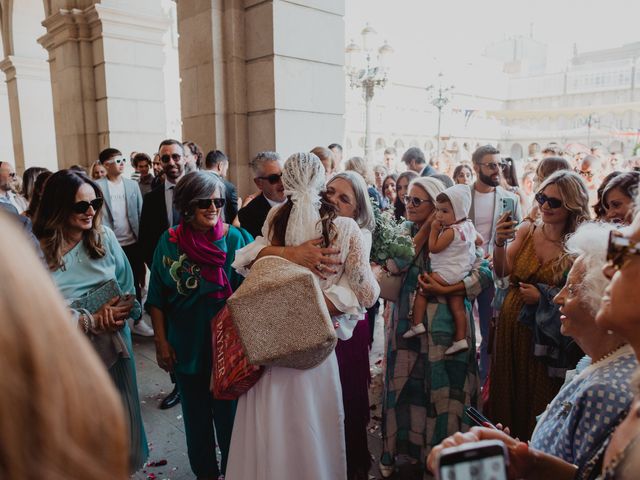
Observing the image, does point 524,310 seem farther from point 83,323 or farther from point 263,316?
point 83,323

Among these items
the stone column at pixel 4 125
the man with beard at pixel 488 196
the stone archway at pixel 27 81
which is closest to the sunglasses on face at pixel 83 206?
the man with beard at pixel 488 196

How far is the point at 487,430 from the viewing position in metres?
1.33

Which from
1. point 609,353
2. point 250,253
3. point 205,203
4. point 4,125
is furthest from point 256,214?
point 4,125

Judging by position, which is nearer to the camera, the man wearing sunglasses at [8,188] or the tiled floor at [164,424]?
the tiled floor at [164,424]

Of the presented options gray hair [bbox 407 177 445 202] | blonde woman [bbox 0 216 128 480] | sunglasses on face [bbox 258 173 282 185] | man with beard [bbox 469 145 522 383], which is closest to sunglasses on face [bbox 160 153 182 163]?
sunglasses on face [bbox 258 173 282 185]

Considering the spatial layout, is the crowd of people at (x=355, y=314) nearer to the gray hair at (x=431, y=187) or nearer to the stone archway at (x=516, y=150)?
the gray hair at (x=431, y=187)

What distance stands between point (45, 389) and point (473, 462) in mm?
856

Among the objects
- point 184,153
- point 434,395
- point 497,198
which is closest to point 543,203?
point 434,395

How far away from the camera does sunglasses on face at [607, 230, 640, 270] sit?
3.46 ft

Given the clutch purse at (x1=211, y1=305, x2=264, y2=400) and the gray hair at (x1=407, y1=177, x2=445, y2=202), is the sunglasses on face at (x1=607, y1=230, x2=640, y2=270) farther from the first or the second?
the gray hair at (x1=407, y1=177, x2=445, y2=202)

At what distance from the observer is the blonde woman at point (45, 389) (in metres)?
0.56

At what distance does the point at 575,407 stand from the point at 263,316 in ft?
4.18

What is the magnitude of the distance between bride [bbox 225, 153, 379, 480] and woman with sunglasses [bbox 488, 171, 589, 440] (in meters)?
1.06

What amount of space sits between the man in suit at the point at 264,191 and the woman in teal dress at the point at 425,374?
4.09ft
